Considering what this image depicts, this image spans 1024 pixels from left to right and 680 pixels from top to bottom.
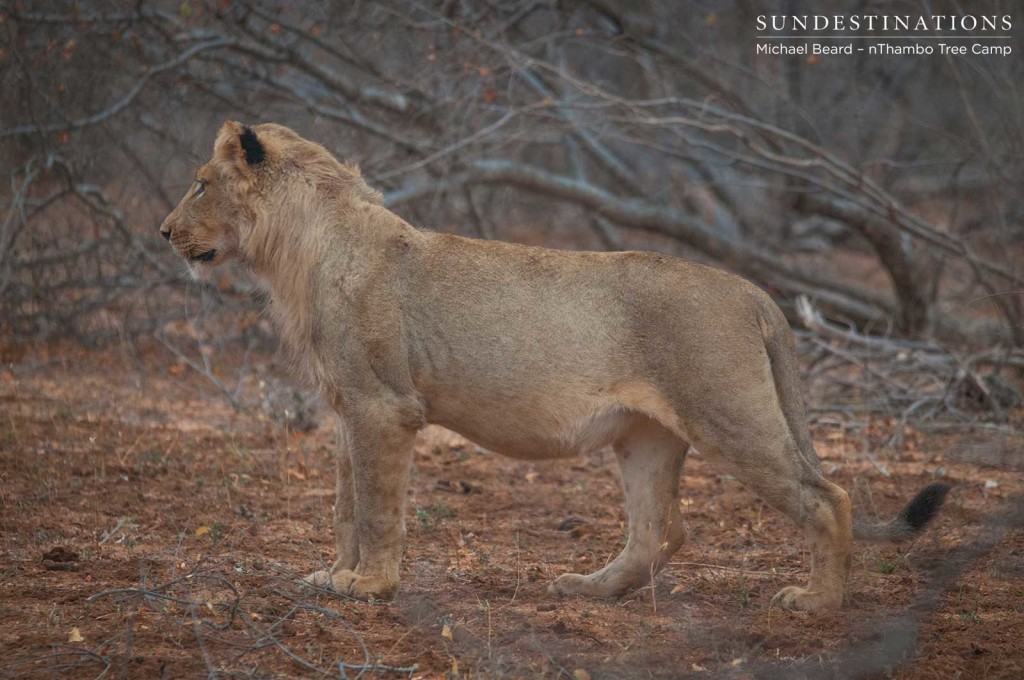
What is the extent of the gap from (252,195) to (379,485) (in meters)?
1.43

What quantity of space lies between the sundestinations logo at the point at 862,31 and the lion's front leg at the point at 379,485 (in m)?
6.84

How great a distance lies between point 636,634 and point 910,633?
99cm

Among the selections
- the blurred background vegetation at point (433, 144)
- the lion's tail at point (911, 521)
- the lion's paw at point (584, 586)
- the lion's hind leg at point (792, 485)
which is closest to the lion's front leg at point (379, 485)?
the lion's paw at point (584, 586)

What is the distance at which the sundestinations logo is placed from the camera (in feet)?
33.1

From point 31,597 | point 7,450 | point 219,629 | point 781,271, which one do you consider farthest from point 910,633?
point 781,271

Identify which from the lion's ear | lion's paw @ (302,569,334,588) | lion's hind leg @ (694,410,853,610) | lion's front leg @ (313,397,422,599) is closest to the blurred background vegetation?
the lion's ear

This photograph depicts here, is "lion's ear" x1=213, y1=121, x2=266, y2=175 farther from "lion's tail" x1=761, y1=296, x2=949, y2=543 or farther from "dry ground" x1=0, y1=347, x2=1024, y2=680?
"lion's tail" x1=761, y1=296, x2=949, y2=543

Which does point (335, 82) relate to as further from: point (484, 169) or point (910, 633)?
point (910, 633)

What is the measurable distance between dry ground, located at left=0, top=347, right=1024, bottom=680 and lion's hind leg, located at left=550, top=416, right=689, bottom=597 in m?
0.13

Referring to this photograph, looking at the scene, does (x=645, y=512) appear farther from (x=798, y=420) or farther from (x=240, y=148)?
(x=240, y=148)

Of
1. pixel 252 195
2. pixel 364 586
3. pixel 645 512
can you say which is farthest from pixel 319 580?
pixel 252 195

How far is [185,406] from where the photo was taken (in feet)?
28.3

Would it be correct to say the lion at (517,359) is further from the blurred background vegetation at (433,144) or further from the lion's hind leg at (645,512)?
the blurred background vegetation at (433,144)

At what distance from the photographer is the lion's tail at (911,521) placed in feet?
15.9
